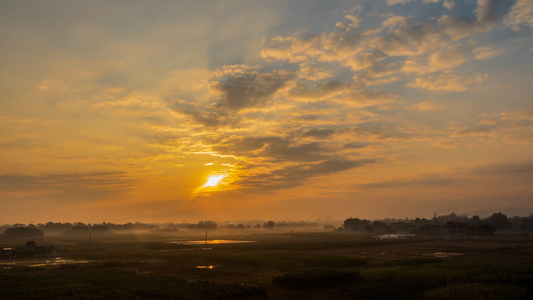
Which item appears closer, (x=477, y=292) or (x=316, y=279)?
(x=477, y=292)

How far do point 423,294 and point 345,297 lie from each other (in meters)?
8.68

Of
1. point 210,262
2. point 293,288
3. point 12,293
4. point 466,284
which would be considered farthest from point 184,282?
point 466,284

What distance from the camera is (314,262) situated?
6888cm

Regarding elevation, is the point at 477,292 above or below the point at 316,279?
below

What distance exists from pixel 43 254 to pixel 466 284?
3594 inches

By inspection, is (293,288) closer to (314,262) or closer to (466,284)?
(466,284)

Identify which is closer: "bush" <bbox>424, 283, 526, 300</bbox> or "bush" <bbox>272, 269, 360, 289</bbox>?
"bush" <bbox>424, 283, 526, 300</bbox>

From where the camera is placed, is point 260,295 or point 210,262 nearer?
point 260,295

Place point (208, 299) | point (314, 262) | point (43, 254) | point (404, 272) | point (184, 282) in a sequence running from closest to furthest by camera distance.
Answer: point (208, 299) → point (184, 282) → point (404, 272) → point (314, 262) → point (43, 254)

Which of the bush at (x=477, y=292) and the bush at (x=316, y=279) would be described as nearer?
the bush at (x=477, y=292)

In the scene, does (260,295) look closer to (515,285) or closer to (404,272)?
(404,272)

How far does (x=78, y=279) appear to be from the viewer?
48.9 m

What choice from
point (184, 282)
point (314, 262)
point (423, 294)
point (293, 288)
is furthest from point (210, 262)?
point (423, 294)

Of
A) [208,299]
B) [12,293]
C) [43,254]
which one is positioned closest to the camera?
[208,299]
